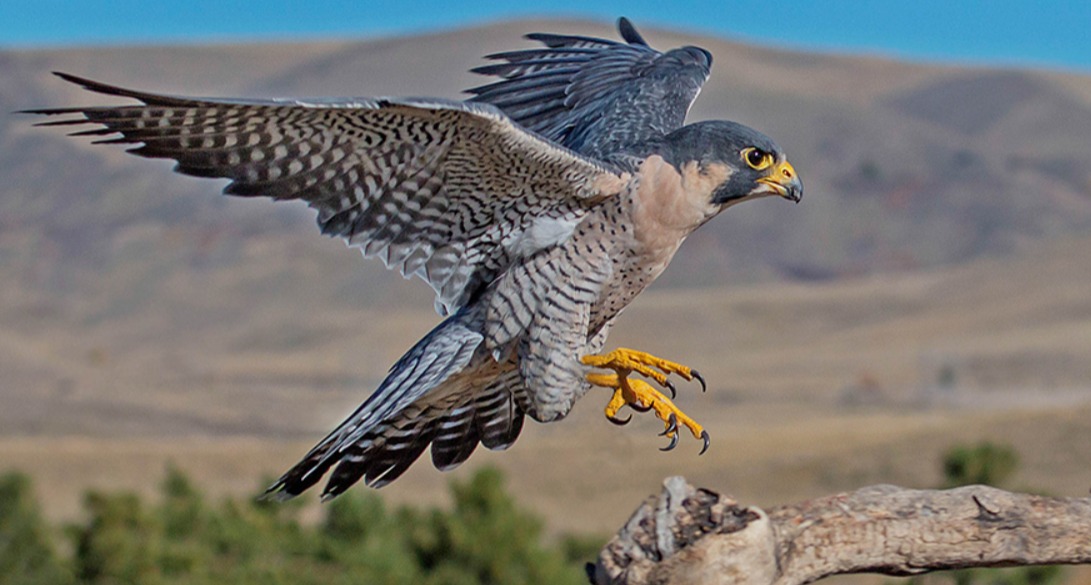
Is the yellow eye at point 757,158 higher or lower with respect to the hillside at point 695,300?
lower

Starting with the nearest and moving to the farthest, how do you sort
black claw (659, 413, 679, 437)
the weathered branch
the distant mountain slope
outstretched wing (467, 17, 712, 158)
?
1. the weathered branch
2. black claw (659, 413, 679, 437)
3. outstretched wing (467, 17, 712, 158)
4. the distant mountain slope

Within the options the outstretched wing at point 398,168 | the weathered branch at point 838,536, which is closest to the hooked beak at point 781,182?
the outstretched wing at point 398,168

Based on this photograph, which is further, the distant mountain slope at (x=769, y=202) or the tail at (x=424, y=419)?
the distant mountain slope at (x=769, y=202)

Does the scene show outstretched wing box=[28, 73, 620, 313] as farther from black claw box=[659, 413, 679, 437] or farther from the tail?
black claw box=[659, 413, 679, 437]

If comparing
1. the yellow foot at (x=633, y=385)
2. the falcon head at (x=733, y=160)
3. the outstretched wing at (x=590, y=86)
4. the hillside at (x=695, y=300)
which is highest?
the hillside at (x=695, y=300)

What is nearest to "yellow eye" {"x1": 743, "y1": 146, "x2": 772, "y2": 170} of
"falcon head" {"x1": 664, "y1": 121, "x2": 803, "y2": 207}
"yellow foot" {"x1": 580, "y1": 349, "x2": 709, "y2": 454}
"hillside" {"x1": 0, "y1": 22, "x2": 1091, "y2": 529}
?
"falcon head" {"x1": 664, "y1": 121, "x2": 803, "y2": 207}

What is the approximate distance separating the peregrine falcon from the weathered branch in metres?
0.76

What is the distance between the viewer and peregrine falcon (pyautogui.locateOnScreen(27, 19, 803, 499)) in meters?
4.89

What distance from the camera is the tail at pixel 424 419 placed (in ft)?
17.2

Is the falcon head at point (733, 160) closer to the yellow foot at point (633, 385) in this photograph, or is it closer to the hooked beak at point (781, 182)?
the hooked beak at point (781, 182)

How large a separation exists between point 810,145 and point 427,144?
340ft

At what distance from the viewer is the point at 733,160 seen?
535 cm

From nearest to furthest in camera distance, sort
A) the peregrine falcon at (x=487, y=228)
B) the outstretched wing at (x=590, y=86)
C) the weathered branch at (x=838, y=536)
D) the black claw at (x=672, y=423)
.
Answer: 1. the weathered branch at (x=838, y=536)
2. the peregrine falcon at (x=487, y=228)
3. the black claw at (x=672, y=423)
4. the outstretched wing at (x=590, y=86)

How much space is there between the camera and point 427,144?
5.03m
